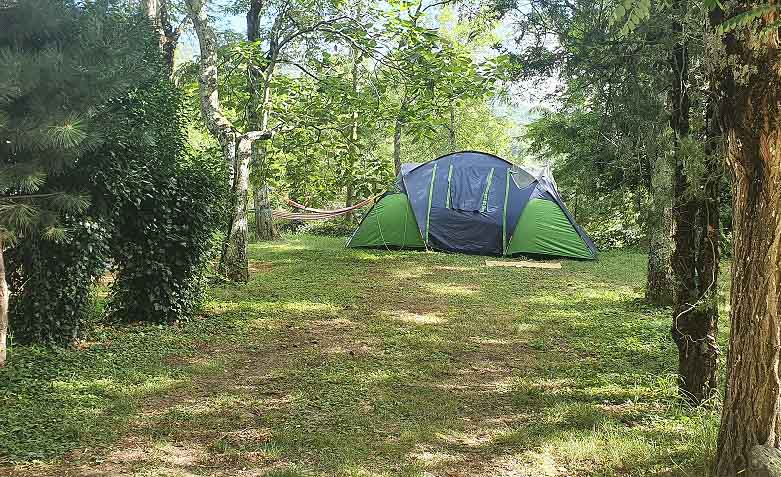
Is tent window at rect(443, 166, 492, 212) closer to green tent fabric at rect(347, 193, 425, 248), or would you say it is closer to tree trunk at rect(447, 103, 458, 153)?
green tent fabric at rect(347, 193, 425, 248)

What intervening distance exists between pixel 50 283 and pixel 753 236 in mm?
4470

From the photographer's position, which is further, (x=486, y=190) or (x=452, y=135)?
(x=452, y=135)

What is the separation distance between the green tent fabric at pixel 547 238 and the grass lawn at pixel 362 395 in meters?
3.61

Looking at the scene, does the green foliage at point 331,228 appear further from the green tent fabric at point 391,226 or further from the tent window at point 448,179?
the tent window at point 448,179

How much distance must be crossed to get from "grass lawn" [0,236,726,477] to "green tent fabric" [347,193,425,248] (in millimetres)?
4265

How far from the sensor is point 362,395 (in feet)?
13.7

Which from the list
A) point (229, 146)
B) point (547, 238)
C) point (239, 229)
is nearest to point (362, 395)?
point (239, 229)

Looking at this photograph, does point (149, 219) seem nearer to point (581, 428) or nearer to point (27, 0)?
point (27, 0)

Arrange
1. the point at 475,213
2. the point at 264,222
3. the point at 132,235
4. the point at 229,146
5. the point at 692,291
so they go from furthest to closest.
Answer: the point at 264,222 < the point at 475,213 < the point at 229,146 < the point at 132,235 < the point at 692,291

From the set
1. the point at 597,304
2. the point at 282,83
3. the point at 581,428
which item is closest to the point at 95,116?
the point at 581,428

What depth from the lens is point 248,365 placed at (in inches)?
189

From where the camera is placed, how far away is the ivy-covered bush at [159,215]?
17.3ft

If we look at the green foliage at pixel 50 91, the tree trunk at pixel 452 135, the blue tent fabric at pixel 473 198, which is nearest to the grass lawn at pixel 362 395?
the green foliage at pixel 50 91

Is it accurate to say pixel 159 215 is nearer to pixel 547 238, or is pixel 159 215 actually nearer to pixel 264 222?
pixel 547 238
